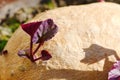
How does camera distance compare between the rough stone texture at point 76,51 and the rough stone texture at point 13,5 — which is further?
the rough stone texture at point 13,5

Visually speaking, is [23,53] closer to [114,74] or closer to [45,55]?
[45,55]

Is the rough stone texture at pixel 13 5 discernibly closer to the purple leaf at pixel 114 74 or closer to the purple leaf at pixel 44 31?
the purple leaf at pixel 44 31

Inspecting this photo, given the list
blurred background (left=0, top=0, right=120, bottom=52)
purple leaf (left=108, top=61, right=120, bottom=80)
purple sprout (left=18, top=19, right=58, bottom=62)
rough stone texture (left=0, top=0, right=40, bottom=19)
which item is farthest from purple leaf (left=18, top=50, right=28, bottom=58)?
rough stone texture (left=0, top=0, right=40, bottom=19)

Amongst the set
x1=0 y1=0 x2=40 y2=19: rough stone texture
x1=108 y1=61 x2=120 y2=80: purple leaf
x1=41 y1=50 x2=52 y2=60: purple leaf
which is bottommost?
x1=0 y1=0 x2=40 y2=19: rough stone texture

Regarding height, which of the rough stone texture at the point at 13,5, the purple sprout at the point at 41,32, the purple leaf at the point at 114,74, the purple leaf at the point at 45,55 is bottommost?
the rough stone texture at the point at 13,5

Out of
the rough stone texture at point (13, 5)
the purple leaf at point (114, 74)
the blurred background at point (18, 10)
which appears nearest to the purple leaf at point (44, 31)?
Answer: the purple leaf at point (114, 74)

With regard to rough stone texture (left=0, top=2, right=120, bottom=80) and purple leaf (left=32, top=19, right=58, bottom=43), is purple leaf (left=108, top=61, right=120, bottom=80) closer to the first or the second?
rough stone texture (left=0, top=2, right=120, bottom=80)
